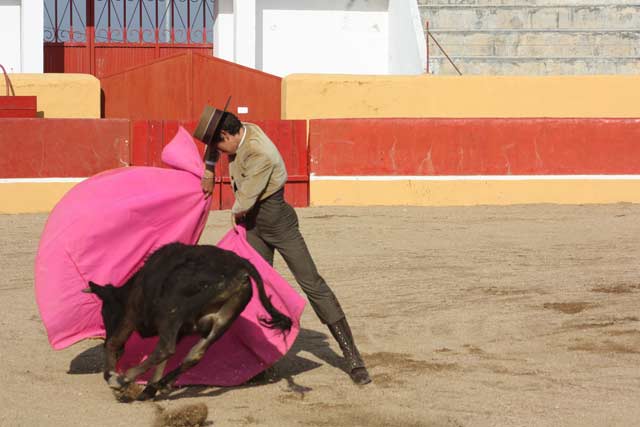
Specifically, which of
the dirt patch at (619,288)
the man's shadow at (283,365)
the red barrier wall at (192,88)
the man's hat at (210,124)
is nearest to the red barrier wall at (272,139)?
the red barrier wall at (192,88)

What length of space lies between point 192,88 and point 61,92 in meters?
1.95

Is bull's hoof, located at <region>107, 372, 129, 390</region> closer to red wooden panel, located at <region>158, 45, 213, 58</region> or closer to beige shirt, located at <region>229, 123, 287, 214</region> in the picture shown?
beige shirt, located at <region>229, 123, 287, 214</region>

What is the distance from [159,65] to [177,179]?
36.7 feet

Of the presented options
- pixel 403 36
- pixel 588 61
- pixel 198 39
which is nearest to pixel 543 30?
pixel 588 61

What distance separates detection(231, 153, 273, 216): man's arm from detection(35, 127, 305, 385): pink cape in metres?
0.33

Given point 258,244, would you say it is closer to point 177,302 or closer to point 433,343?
point 177,302

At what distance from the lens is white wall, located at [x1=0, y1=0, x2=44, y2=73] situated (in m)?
19.4

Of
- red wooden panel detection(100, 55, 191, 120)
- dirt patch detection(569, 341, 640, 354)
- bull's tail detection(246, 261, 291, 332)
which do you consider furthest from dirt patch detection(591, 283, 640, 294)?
red wooden panel detection(100, 55, 191, 120)

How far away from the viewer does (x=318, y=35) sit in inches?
807

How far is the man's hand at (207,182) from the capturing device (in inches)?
263

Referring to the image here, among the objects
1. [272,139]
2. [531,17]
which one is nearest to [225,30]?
[531,17]

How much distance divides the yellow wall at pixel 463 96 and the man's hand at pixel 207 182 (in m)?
9.68

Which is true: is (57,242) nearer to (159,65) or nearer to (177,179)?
(177,179)

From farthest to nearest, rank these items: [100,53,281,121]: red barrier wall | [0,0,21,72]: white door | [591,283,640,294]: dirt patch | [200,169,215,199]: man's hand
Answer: [0,0,21,72]: white door < [100,53,281,121]: red barrier wall < [591,283,640,294]: dirt patch < [200,169,215,199]: man's hand
